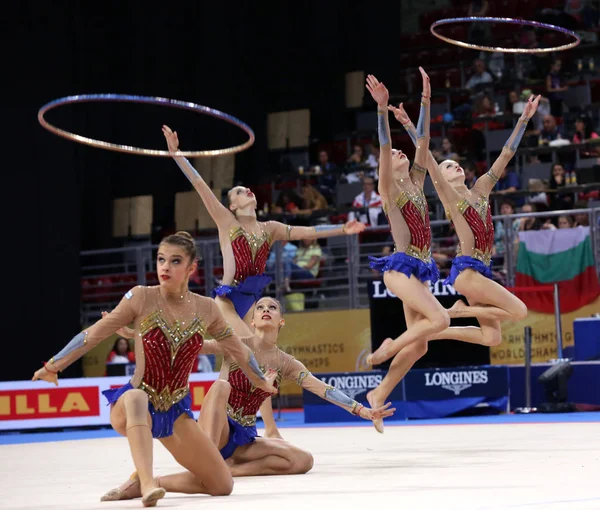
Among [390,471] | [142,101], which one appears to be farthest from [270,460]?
[142,101]

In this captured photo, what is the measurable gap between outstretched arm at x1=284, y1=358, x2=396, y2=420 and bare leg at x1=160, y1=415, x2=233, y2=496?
2.71 feet

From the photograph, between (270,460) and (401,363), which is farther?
(401,363)

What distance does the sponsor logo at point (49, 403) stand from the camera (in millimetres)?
10547

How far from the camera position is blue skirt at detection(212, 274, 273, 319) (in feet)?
23.1

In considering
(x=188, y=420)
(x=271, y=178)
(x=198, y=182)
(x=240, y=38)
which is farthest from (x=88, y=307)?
(x=188, y=420)

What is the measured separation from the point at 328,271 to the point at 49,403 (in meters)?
4.63

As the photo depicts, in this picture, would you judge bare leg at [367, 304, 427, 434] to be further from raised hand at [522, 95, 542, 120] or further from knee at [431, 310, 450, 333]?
raised hand at [522, 95, 542, 120]

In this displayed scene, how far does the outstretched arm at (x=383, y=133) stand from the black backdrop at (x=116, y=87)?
6.99 meters

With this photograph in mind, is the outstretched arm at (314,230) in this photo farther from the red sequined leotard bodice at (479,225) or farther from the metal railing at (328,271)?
→ the metal railing at (328,271)

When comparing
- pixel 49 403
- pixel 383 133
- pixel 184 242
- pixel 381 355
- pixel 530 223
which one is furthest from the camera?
pixel 530 223

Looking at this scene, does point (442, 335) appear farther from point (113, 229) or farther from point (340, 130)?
point (340, 130)

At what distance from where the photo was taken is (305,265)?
42.7ft

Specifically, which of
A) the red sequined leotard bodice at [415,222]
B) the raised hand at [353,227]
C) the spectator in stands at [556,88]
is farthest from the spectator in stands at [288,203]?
the raised hand at [353,227]

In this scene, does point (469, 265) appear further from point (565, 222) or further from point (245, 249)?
point (565, 222)
